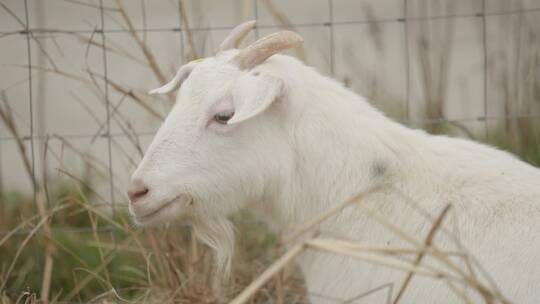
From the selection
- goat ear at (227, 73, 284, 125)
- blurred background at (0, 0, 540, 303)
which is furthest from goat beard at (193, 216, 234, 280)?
goat ear at (227, 73, 284, 125)

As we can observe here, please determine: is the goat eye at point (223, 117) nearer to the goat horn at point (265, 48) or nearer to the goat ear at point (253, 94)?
the goat ear at point (253, 94)

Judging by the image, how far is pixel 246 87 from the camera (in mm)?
2783

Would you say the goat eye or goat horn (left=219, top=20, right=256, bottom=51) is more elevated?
goat horn (left=219, top=20, right=256, bottom=51)

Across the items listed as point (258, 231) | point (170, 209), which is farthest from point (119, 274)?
point (170, 209)

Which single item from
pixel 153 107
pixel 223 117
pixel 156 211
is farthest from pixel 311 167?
pixel 153 107

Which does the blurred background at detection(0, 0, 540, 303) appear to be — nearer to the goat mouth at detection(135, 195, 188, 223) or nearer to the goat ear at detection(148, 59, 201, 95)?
the goat mouth at detection(135, 195, 188, 223)

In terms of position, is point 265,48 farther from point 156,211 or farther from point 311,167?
point 156,211

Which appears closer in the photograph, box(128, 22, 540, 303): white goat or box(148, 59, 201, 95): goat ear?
box(128, 22, 540, 303): white goat

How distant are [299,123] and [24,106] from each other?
4.68 meters

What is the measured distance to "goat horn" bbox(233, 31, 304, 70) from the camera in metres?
2.88

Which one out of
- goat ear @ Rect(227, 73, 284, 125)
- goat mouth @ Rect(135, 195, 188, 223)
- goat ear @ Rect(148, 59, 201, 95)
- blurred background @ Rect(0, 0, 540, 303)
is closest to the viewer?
goat ear @ Rect(227, 73, 284, 125)

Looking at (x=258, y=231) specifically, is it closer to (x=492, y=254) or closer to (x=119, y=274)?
(x=119, y=274)

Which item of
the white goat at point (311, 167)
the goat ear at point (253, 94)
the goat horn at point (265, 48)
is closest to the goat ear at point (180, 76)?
the white goat at point (311, 167)

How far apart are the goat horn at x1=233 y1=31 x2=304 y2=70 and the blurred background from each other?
90 centimetres
